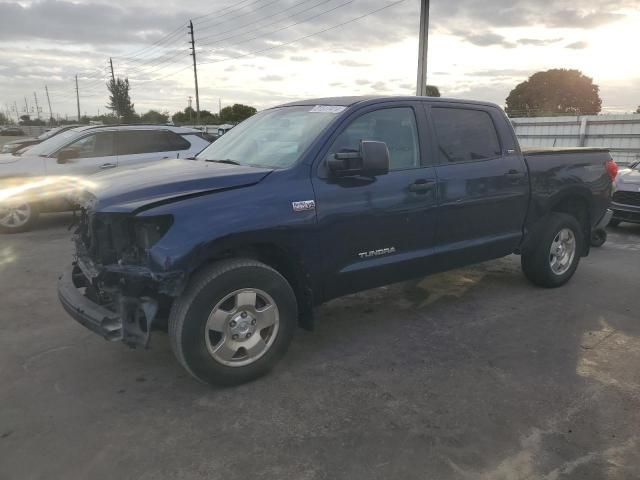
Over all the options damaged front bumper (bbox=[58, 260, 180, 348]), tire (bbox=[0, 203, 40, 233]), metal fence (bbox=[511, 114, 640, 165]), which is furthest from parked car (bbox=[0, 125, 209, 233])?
metal fence (bbox=[511, 114, 640, 165])

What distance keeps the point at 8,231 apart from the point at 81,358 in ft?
18.2

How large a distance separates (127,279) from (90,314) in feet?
1.29

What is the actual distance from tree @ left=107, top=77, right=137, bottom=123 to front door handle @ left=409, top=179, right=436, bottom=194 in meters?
59.9

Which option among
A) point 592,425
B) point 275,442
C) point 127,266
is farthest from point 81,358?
point 592,425

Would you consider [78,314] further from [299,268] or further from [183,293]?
[299,268]

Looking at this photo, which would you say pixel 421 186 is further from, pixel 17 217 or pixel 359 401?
pixel 17 217

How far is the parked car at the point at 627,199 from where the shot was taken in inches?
328

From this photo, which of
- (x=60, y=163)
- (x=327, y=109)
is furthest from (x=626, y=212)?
(x=60, y=163)

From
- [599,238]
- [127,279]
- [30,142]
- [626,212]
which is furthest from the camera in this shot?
[30,142]

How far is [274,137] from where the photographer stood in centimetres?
389

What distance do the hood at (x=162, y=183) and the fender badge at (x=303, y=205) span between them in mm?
283

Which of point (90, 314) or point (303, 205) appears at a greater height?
point (303, 205)

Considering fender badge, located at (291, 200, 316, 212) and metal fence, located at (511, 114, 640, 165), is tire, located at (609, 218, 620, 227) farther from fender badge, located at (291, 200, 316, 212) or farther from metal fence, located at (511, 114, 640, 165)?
fender badge, located at (291, 200, 316, 212)

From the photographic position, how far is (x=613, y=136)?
1445 centimetres
